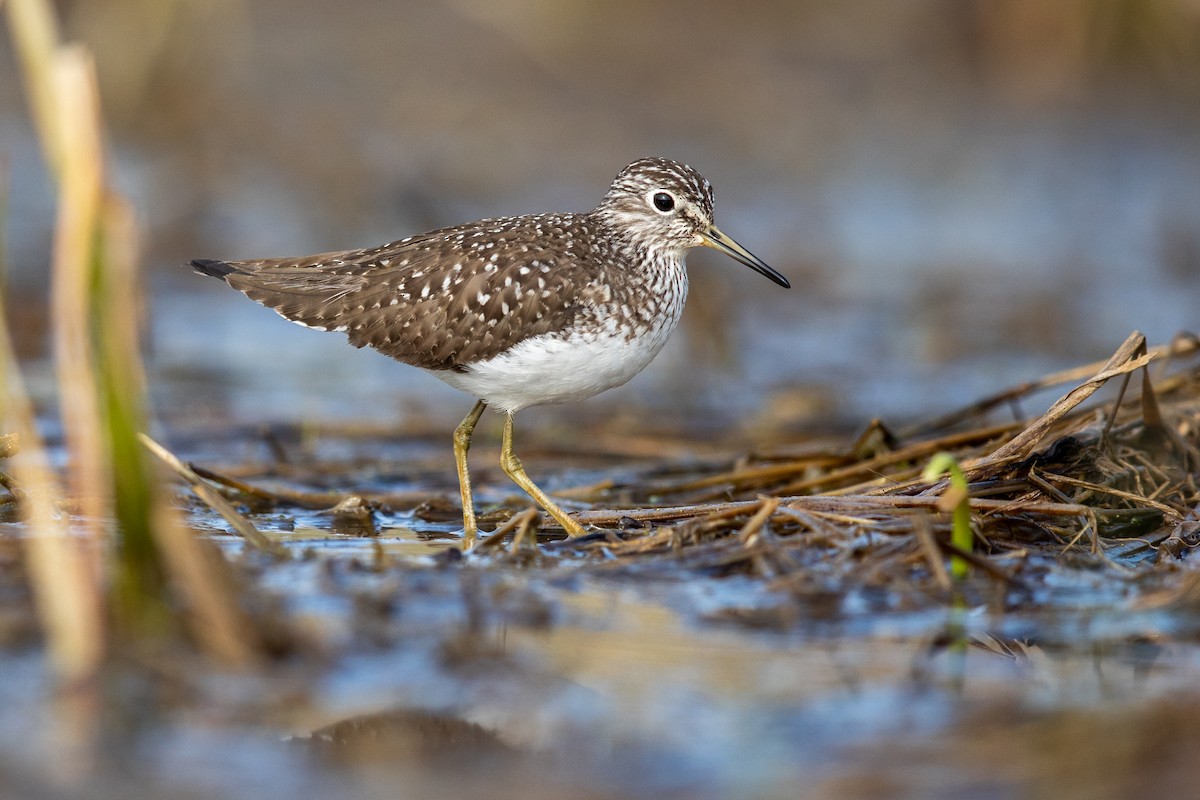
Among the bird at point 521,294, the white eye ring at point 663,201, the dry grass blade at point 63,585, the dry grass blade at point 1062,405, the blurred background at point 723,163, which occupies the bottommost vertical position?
the dry grass blade at point 63,585

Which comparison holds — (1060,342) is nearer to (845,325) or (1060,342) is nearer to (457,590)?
(845,325)

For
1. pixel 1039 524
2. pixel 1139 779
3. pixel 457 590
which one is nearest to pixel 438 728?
pixel 457 590

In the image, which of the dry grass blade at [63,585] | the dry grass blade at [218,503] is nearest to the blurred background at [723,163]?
the dry grass blade at [218,503]

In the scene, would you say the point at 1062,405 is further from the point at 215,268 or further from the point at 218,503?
the point at 215,268

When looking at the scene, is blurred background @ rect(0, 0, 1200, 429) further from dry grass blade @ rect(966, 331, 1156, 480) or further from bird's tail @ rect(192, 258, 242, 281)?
dry grass blade @ rect(966, 331, 1156, 480)

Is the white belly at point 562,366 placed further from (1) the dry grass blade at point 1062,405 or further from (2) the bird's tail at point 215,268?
(1) the dry grass blade at point 1062,405

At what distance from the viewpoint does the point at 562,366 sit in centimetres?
712

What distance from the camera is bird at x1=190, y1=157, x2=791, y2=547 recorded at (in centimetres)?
719

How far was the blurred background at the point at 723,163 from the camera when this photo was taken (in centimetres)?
1181

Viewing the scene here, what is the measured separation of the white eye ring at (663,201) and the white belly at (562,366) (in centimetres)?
92

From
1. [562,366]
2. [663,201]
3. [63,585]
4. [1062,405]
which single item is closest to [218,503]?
[63,585]

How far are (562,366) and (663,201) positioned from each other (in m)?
1.39

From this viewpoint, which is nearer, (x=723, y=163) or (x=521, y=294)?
(x=521, y=294)

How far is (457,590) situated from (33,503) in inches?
65.7
